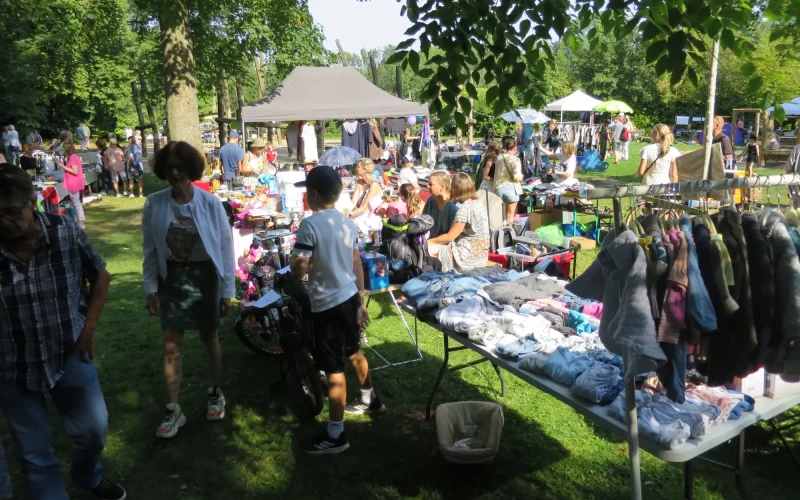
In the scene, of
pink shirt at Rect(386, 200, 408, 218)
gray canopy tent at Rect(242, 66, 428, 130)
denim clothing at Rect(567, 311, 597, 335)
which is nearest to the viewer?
denim clothing at Rect(567, 311, 597, 335)

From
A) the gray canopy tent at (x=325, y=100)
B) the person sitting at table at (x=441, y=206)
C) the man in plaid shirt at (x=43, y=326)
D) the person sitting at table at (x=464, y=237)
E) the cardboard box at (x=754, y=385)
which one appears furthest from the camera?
the gray canopy tent at (x=325, y=100)

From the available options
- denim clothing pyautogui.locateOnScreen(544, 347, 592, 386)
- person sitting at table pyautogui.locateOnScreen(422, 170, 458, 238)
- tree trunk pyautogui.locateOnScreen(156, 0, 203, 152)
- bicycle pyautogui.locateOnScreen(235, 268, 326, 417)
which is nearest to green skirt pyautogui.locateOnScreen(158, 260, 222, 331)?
bicycle pyautogui.locateOnScreen(235, 268, 326, 417)

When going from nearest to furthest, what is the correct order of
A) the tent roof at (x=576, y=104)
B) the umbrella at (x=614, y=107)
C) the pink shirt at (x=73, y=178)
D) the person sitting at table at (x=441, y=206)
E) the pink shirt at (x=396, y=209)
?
the person sitting at table at (x=441, y=206), the pink shirt at (x=396, y=209), the pink shirt at (x=73, y=178), the tent roof at (x=576, y=104), the umbrella at (x=614, y=107)

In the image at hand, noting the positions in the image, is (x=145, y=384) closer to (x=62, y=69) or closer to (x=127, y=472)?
(x=127, y=472)

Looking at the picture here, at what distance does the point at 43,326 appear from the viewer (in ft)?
8.44

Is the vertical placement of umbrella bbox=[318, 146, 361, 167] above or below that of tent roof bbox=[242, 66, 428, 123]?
below

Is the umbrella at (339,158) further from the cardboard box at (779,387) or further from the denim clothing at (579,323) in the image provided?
the cardboard box at (779,387)

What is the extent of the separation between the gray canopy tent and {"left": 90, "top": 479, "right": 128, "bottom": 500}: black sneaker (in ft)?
28.2

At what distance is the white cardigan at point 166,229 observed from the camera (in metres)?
3.55

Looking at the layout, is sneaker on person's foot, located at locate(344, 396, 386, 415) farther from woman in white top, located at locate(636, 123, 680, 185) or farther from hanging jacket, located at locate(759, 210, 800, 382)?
woman in white top, located at locate(636, 123, 680, 185)

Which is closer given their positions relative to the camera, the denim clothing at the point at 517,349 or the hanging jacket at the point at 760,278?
the hanging jacket at the point at 760,278

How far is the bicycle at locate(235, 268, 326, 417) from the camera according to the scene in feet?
13.1

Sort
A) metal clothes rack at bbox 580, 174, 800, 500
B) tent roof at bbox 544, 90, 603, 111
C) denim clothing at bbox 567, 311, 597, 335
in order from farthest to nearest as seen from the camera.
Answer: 1. tent roof at bbox 544, 90, 603, 111
2. denim clothing at bbox 567, 311, 597, 335
3. metal clothes rack at bbox 580, 174, 800, 500

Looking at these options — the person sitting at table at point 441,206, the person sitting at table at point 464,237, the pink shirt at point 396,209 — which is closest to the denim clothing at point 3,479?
the person sitting at table at point 464,237
